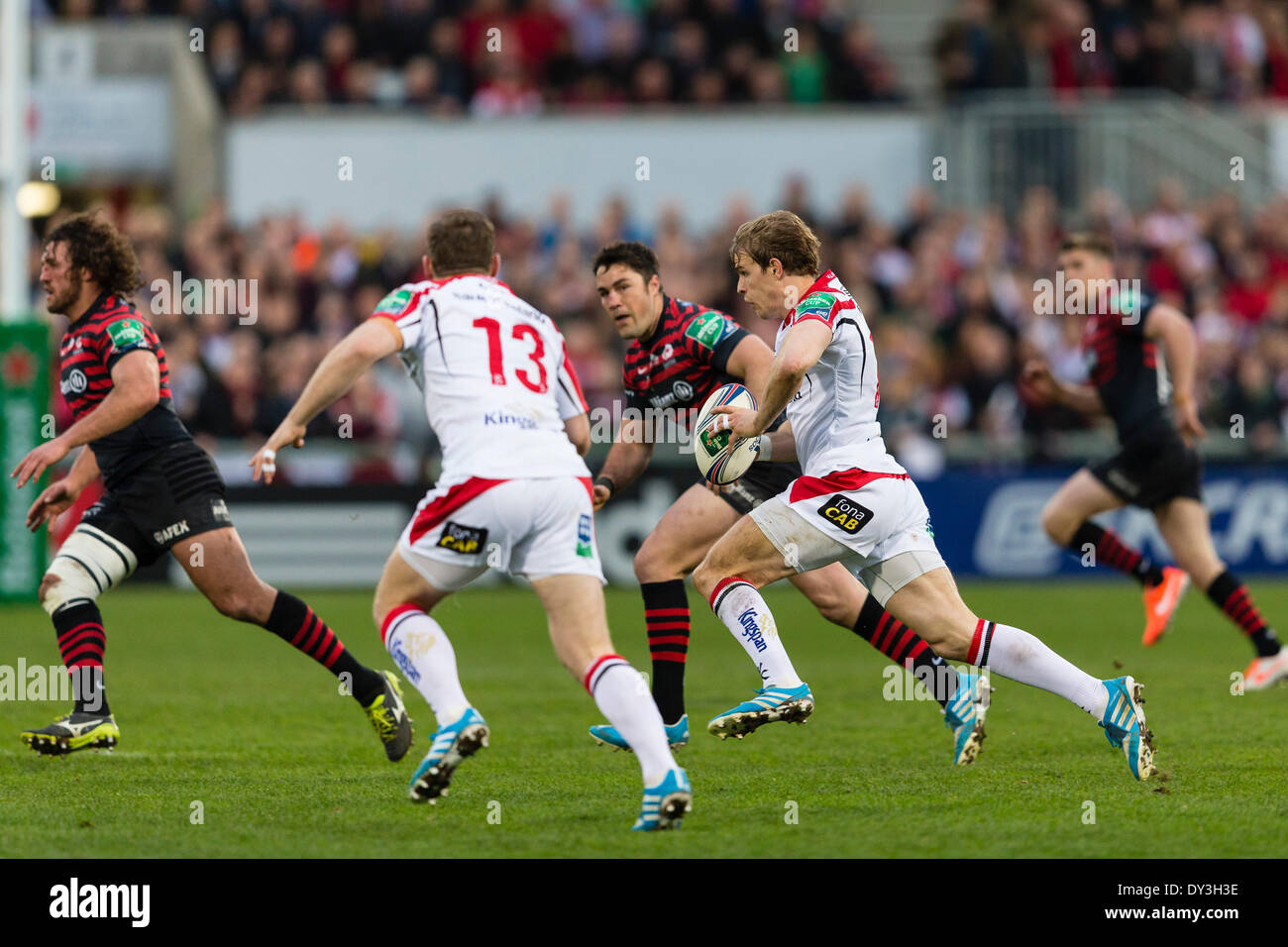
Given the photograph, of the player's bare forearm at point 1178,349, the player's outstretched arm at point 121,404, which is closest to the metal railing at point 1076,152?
the player's bare forearm at point 1178,349

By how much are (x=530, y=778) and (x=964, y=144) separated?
17.5 metres

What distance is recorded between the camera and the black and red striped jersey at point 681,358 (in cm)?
822

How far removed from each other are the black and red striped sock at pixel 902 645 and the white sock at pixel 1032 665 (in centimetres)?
108

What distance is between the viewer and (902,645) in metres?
8.20

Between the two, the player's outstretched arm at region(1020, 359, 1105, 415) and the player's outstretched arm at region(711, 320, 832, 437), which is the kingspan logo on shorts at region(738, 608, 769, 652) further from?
the player's outstretched arm at region(1020, 359, 1105, 415)

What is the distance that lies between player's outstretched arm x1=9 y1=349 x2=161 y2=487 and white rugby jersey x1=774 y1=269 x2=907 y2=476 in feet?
9.19

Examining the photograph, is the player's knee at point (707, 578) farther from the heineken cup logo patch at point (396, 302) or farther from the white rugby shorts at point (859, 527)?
the heineken cup logo patch at point (396, 302)

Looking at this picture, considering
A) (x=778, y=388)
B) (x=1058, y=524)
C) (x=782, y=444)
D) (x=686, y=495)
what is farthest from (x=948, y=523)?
(x=778, y=388)

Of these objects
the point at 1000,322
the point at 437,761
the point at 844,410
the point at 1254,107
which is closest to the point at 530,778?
the point at 437,761

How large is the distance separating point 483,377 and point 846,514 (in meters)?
1.55

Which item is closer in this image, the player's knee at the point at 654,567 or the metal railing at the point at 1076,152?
the player's knee at the point at 654,567

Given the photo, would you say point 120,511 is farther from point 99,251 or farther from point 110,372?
point 99,251

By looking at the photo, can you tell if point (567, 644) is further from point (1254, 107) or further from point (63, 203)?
point (1254, 107)

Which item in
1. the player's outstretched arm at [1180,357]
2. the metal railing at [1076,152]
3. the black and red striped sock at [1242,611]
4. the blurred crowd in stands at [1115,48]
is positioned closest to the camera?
the black and red striped sock at [1242,611]
